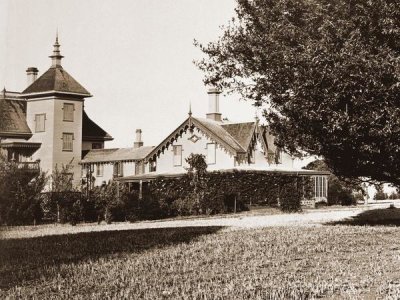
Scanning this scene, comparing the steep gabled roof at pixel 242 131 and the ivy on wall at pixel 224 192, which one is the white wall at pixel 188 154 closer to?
the steep gabled roof at pixel 242 131

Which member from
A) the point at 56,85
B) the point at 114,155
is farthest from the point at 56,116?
the point at 114,155

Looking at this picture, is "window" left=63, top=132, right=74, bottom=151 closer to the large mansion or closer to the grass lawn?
the large mansion

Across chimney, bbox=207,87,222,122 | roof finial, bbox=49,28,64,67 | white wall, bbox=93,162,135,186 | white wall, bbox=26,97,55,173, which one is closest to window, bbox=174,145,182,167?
chimney, bbox=207,87,222,122

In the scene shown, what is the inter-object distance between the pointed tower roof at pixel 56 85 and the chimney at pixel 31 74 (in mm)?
3678

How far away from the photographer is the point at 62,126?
189 feet

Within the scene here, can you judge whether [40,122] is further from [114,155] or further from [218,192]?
[218,192]

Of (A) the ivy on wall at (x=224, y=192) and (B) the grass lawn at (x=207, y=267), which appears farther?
(A) the ivy on wall at (x=224, y=192)

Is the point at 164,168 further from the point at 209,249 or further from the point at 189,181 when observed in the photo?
the point at 209,249

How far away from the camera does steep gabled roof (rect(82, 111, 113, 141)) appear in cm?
6244

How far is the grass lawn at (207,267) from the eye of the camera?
8305 mm

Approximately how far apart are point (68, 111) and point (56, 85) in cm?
269

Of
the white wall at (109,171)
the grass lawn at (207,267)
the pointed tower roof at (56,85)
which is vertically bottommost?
the grass lawn at (207,267)

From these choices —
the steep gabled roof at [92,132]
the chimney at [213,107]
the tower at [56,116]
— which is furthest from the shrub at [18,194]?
the steep gabled roof at [92,132]

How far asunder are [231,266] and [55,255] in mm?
4152
